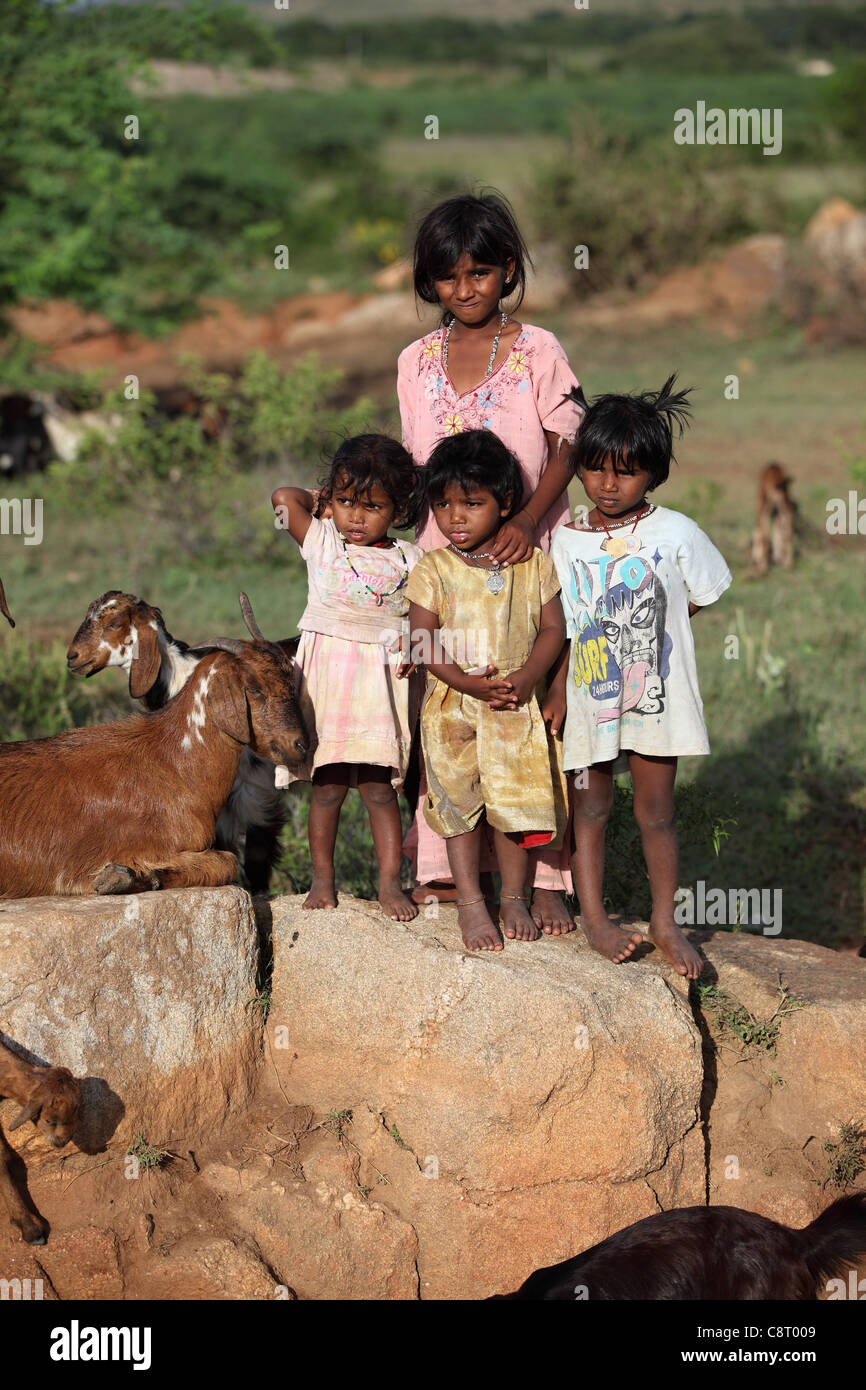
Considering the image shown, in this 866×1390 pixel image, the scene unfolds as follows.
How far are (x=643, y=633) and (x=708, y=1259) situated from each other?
158 cm

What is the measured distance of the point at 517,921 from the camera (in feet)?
13.1

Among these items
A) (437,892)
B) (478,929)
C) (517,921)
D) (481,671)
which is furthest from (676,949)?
(481,671)

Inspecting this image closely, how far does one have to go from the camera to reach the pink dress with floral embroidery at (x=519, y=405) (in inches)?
159

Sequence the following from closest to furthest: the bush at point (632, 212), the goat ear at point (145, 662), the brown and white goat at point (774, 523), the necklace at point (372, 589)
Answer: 1. the necklace at point (372, 589)
2. the goat ear at point (145, 662)
3. the brown and white goat at point (774, 523)
4. the bush at point (632, 212)

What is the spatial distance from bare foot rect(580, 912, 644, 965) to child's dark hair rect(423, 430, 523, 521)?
1.19 m

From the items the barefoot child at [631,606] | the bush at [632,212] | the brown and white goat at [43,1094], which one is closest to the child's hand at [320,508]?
the barefoot child at [631,606]

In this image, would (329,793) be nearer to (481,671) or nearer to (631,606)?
(481,671)

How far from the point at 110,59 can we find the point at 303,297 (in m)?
10.5

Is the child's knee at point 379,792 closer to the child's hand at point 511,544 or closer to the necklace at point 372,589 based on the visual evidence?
the necklace at point 372,589

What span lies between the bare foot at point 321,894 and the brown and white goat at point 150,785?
0.27 m

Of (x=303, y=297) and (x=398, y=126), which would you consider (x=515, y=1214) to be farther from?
(x=398, y=126)

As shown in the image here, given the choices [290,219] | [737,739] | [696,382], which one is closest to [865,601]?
[737,739]

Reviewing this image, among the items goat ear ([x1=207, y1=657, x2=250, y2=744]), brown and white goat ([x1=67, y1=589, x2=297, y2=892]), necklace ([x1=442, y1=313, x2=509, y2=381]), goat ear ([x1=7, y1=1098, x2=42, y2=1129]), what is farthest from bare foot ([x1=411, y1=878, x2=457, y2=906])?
necklace ([x1=442, y1=313, x2=509, y2=381])

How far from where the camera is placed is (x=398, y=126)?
39.7 meters
